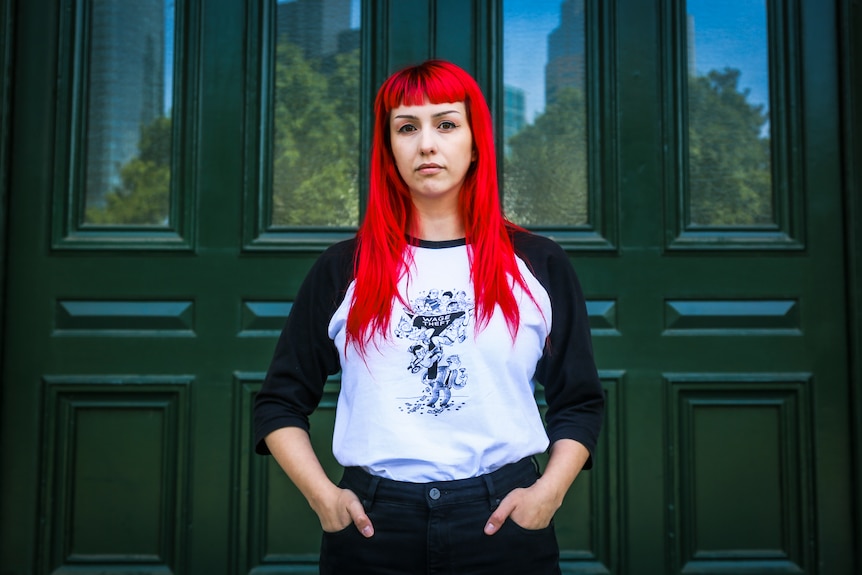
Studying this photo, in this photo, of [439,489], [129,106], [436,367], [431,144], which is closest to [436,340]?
[436,367]

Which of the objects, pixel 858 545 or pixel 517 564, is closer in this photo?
pixel 517 564

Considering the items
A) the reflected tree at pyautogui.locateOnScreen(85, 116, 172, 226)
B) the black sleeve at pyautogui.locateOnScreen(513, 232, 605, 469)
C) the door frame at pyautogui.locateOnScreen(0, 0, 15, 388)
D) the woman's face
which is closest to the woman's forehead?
the woman's face

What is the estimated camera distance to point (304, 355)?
1.44 meters

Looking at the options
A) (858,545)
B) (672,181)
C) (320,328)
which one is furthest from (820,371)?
(320,328)

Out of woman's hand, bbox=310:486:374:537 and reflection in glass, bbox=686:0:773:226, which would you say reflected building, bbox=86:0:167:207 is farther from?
reflection in glass, bbox=686:0:773:226

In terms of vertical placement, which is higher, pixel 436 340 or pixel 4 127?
pixel 4 127

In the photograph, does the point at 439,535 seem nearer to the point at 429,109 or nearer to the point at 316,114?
the point at 429,109

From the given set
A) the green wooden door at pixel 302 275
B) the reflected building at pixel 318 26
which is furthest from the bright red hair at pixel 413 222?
the reflected building at pixel 318 26

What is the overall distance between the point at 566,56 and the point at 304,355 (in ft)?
5.65

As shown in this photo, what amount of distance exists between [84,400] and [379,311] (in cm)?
161

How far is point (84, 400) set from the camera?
251 centimetres

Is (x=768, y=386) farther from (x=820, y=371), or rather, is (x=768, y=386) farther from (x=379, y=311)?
(x=379, y=311)

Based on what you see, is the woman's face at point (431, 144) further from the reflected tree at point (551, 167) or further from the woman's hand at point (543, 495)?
the reflected tree at point (551, 167)

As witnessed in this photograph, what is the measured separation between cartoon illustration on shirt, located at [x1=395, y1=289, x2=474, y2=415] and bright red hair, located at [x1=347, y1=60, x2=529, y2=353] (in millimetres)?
34
